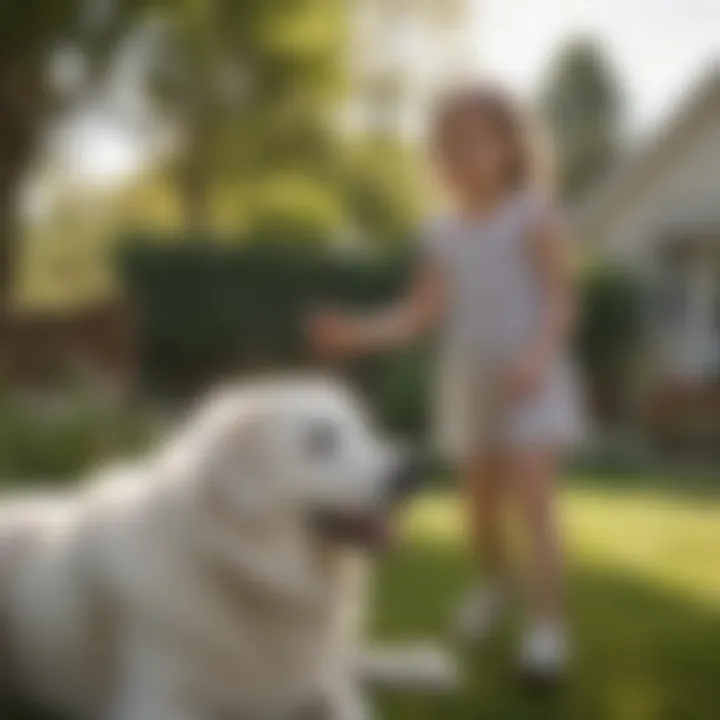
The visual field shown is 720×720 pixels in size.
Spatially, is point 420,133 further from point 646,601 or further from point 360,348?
point 646,601

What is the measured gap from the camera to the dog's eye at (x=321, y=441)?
26.7 inches

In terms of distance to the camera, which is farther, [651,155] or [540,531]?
[651,155]

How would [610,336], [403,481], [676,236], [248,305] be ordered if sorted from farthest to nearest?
[676,236]
[610,336]
[248,305]
[403,481]

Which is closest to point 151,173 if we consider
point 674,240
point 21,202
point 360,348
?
point 21,202

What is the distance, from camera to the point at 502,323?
34.6 inches

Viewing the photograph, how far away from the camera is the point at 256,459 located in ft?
2.20

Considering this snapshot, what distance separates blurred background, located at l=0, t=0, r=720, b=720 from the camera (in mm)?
1081

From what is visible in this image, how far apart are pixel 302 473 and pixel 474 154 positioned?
0.99 ft

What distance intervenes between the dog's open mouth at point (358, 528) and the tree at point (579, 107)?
49 cm

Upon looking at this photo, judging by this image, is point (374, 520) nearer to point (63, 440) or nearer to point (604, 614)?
point (604, 614)

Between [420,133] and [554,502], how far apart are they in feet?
1.24

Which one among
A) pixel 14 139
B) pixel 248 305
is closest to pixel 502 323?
pixel 248 305

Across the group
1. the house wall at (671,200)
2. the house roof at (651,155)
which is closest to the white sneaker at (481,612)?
the house roof at (651,155)

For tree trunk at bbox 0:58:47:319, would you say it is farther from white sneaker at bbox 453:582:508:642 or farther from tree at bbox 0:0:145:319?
white sneaker at bbox 453:582:508:642
